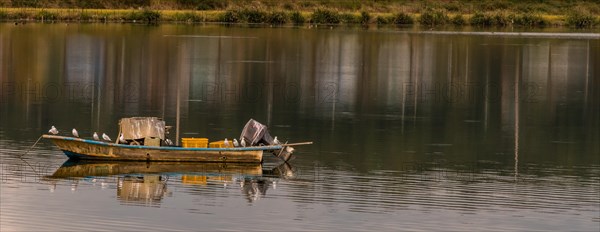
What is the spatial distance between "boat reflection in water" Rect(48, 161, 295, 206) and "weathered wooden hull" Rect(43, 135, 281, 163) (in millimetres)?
161

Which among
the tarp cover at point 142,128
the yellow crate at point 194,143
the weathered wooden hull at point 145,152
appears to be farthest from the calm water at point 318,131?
the tarp cover at point 142,128

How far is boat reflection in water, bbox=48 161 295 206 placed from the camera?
117 ft

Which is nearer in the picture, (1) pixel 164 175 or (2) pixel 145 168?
(1) pixel 164 175

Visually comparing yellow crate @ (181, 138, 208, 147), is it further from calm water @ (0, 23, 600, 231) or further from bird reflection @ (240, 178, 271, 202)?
bird reflection @ (240, 178, 271, 202)

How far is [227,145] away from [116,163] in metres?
3.28

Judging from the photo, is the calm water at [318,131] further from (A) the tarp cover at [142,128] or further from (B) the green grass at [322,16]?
(B) the green grass at [322,16]

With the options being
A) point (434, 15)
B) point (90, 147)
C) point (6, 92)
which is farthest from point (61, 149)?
point (434, 15)

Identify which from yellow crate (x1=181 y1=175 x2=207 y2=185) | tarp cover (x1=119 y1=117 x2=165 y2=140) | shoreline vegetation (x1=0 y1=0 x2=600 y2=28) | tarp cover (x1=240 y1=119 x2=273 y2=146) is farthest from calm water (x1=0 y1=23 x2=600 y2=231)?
shoreline vegetation (x1=0 y1=0 x2=600 y2=28)

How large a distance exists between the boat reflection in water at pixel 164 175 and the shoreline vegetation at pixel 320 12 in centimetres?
8681

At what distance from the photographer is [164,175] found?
38000mm

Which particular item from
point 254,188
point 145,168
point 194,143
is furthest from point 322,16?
point 254,188

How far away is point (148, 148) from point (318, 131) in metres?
11.1

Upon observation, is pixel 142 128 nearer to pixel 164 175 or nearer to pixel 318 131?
pixel 164 175

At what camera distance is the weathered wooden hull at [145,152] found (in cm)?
3925
